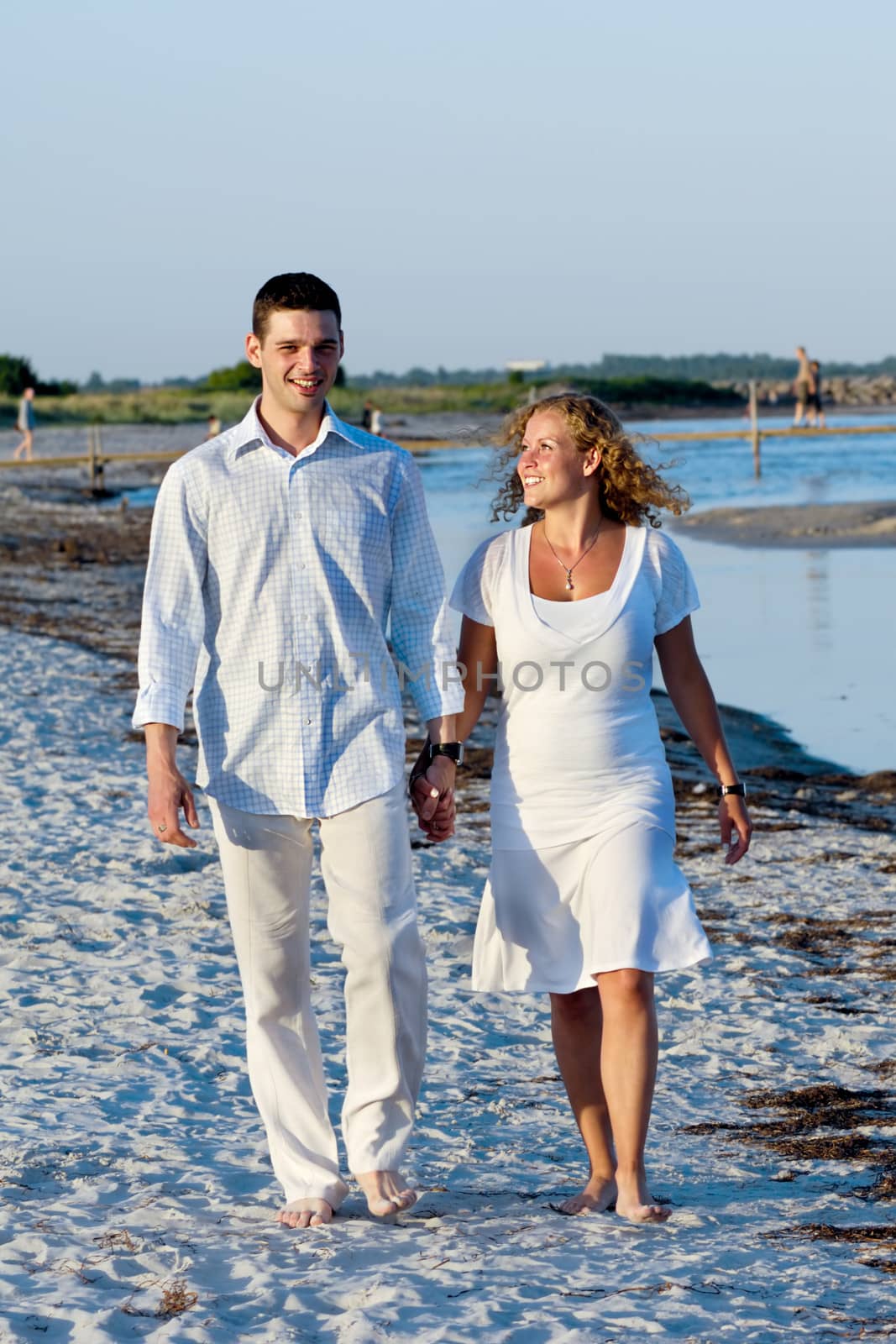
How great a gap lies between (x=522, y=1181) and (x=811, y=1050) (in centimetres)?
133

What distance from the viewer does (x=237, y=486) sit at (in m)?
3.24

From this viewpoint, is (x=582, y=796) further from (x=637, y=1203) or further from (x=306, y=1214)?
(x=306, y=1214)

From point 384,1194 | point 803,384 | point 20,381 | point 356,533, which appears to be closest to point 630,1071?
point 384,1194

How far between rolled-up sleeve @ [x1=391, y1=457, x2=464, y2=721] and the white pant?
227 millimetres

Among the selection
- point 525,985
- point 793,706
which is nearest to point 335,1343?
point 525,985

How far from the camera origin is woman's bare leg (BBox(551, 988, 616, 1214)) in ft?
11.4

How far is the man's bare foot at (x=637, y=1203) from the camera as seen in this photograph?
130 inches

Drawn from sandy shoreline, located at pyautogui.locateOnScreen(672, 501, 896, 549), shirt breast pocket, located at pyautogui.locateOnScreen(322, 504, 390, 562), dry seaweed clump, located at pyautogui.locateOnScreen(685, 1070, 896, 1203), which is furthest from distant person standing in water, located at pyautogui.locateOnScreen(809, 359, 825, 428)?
shirt breast pocket, located at pyautogui.locateOnScreen(322, 504, 390, 562)

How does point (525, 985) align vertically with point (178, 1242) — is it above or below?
above

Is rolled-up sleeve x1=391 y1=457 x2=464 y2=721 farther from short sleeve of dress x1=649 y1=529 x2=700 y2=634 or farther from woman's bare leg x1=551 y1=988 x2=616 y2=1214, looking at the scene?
woman's bare leg x1=551 y1=988 x2=616 y2=1214

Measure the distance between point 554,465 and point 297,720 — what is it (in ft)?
2.59

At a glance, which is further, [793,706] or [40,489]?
[40,489]

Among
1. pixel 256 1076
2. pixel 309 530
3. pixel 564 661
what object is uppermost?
pixel 309 530

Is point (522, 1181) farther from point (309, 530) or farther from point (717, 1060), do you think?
point (309, 530)
